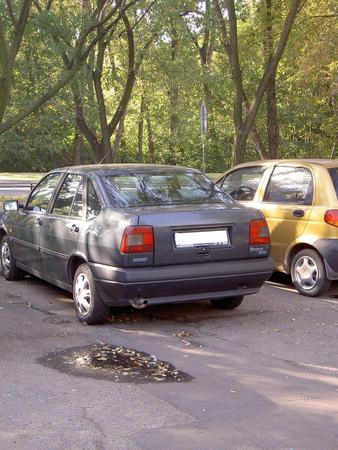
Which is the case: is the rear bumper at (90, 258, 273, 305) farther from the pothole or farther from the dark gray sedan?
the pothole

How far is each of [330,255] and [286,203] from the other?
A: 3.32ft

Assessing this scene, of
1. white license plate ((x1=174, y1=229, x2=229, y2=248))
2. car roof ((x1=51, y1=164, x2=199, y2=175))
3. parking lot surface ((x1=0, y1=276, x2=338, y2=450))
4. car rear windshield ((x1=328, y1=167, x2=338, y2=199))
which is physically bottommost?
parking lot surface ((x1=0, y1=276, x2=338, y2=450))

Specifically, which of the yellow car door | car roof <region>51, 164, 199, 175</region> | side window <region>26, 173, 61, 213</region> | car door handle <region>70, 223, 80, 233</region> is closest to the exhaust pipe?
car door handle <region>70, 223, 80, 233</region>

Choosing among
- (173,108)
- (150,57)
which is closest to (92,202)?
(150,57)

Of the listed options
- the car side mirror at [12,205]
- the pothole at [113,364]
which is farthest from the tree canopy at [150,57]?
the pothole at [113,364]

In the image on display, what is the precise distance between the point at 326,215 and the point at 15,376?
13.4 ft

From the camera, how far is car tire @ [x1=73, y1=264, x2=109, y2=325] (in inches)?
239

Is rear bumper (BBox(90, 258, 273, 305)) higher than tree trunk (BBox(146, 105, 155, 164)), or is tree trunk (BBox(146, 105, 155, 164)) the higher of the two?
tree trunk (BBox(146, 105, 155, 164))

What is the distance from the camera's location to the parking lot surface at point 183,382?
12.1 ft

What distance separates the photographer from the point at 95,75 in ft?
53.3

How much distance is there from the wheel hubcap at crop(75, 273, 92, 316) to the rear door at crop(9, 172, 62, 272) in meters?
1.16

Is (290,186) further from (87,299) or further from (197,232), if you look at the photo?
(87,299)

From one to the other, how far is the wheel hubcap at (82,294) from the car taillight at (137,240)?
2.34 ft

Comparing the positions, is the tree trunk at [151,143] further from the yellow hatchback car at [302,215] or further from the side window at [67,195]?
the side window at [67,195]
